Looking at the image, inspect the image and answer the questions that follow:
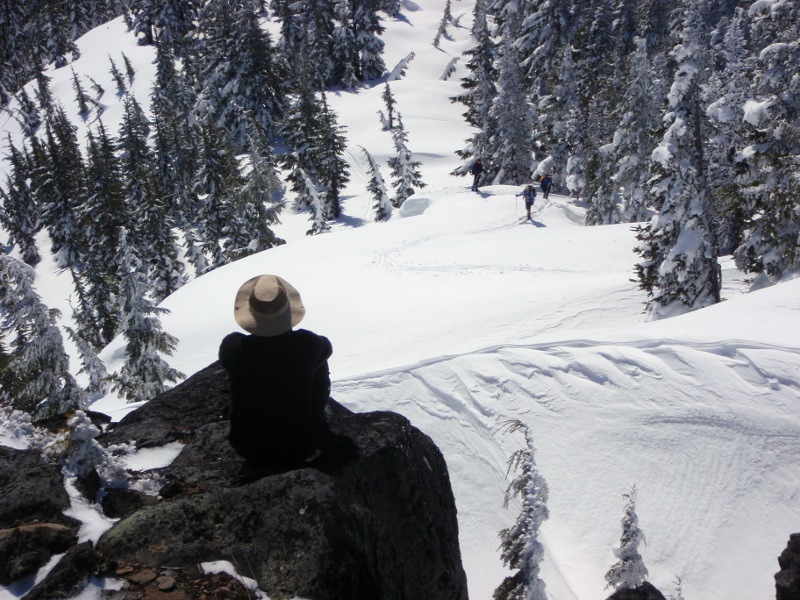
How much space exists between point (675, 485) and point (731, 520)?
74 centimetres

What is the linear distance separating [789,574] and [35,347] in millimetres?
18023

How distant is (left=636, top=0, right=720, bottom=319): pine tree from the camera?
13625mm

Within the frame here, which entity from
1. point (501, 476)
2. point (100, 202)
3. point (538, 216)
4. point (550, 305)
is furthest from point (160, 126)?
point (501, 476)

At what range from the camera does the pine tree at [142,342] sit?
16.3m

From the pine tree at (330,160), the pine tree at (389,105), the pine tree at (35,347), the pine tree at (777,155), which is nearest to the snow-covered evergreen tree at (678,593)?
the pine tree at (777,155)

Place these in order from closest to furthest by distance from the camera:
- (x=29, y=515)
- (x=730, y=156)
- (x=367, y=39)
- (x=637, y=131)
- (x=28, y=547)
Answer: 1. (x=28, y=547)
2. (x=29, y=515)
3. (x=730, y=156)
4. (x=637, y=131)
5. (x=367, y=39)

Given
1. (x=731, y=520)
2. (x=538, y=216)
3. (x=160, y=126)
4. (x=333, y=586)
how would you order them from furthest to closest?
(x=160, y=126) < (x=538, y=216) < (x=731, y=520) < (x=333, y=586)

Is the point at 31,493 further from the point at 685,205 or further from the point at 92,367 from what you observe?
the point at 92,367

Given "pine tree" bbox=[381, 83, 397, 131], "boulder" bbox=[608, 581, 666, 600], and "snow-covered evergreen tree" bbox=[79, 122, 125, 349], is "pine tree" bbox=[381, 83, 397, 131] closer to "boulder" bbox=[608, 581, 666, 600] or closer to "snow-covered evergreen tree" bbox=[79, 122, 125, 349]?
"snow-covered evergreen tree" bbox=[79, 122, 125, 349]

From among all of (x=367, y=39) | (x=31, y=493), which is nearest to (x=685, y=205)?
(x=31, y=493)

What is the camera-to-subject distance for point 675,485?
24.1ft

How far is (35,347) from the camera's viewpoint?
15.5 meters

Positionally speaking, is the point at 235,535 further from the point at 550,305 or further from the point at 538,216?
the point at 538,216

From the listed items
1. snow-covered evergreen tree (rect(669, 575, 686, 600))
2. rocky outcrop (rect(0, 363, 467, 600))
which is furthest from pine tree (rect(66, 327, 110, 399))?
snow-covered evergreen tree (rect(669, 575, 686, 600))
